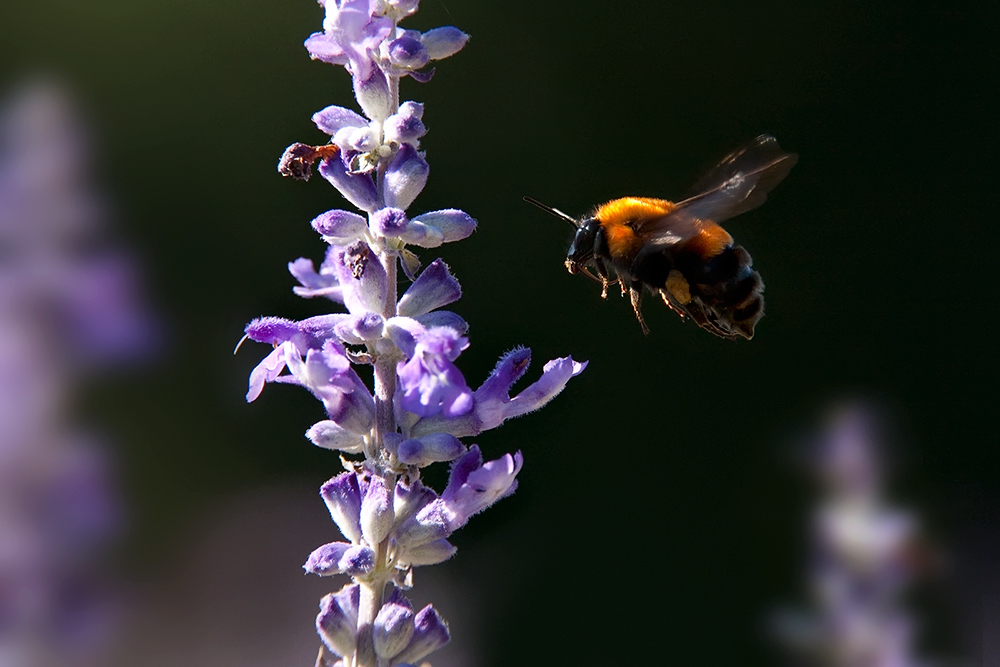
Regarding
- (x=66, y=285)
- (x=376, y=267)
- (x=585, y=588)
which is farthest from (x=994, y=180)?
(x=66, y=285)

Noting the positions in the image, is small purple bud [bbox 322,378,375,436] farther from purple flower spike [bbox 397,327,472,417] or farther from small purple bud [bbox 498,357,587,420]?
small purple bud [bbox 498,357,587,420]

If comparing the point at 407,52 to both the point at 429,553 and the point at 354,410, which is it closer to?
the point at 354,410

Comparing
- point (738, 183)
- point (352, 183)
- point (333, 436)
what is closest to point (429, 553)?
point (333, 436)

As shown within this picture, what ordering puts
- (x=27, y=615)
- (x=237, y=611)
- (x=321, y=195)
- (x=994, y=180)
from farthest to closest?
(x=994, y=180), (x=321, y=195), (x=237, y=611), (x=27, y=615)

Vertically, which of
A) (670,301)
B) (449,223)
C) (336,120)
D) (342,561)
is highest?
(336,120)

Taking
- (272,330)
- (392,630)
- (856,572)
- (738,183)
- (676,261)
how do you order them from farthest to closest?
1. (856,572)
2. (676,261)
3. (738,183)
4. (272,330)
5. (392,630)

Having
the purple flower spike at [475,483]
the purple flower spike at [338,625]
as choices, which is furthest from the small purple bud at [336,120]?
the purple flower spike at [338,625]

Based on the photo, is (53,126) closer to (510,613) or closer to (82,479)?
(82,479)
